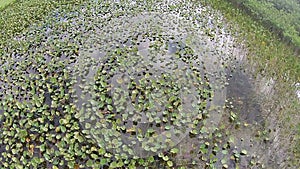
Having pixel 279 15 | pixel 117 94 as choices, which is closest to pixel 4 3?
pixel 117 94

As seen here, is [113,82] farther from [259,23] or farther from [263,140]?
[259,23]

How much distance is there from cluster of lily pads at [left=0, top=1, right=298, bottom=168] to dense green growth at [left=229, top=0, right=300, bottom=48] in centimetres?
101

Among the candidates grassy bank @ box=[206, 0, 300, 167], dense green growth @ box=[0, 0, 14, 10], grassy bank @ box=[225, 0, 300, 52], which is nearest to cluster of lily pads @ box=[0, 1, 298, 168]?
grassy bank @ box=[206, 0, 300, 167]

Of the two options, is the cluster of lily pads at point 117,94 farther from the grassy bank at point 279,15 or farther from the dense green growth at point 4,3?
the dense green growth at point 4,3

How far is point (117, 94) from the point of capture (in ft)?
17.1

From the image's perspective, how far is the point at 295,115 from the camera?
506 cm

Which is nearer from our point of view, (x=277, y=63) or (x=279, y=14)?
(x=277, y=63)

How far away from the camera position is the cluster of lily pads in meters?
4.34

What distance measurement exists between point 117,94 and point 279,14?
197 inches

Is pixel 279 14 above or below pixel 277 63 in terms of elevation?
above

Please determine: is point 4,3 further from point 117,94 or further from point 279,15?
point 279,15

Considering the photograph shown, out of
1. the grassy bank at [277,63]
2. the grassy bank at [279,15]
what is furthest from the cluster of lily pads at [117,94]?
the grassy bank at [279,15]

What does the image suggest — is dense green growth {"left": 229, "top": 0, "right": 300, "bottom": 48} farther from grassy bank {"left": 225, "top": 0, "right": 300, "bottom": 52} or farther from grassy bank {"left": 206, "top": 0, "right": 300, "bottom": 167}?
grassy bank {"left": 206, "top": 0, "right": 300, "bottom": 167}

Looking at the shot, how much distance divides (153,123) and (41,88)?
223 centimetres
